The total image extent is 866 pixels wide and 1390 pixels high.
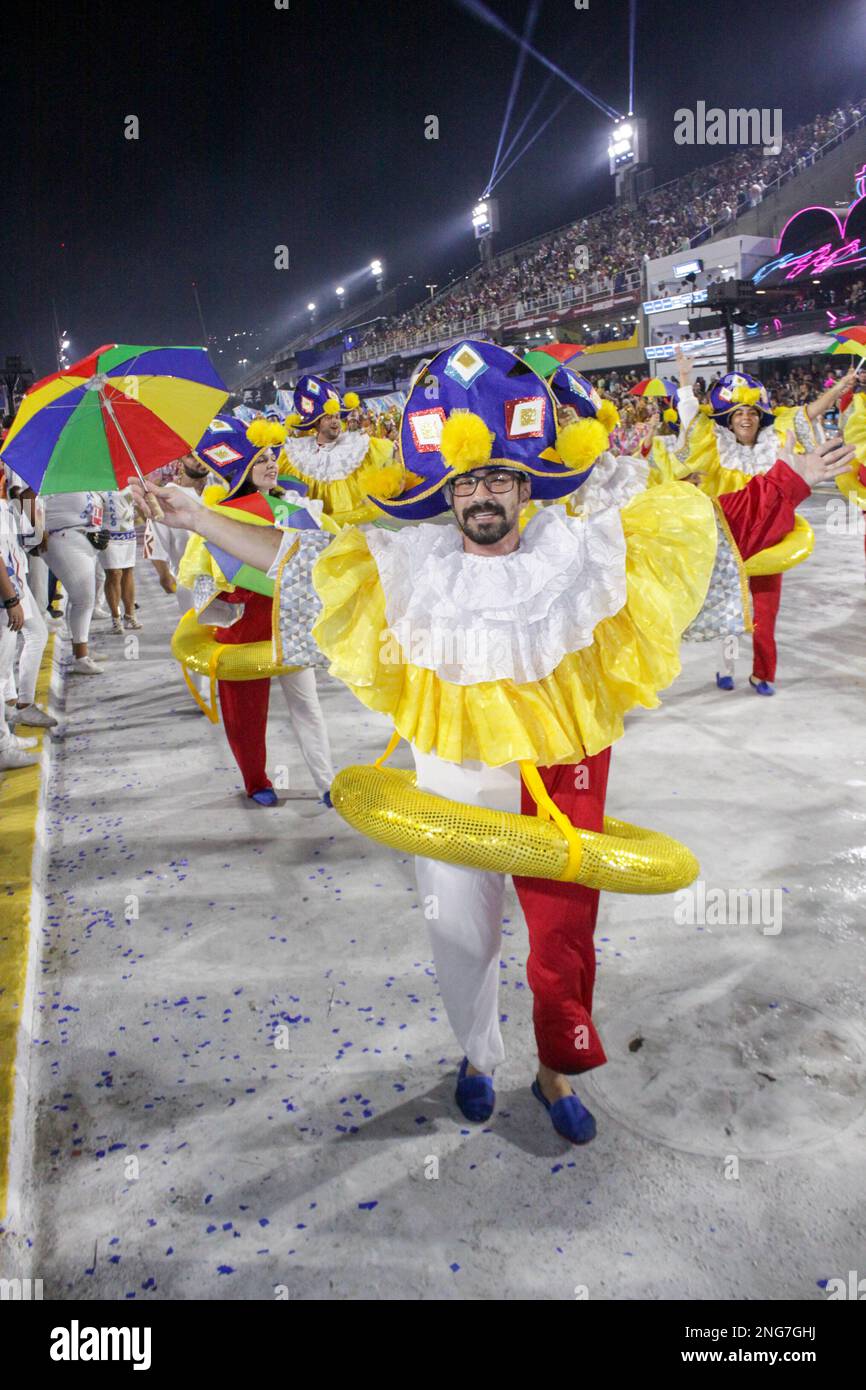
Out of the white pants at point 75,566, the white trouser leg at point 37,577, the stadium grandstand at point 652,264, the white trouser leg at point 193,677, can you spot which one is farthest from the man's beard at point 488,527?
the stadium grandstand at point 652,264

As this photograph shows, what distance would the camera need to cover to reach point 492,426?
A: 2162mm

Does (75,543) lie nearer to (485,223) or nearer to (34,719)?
(34,719)

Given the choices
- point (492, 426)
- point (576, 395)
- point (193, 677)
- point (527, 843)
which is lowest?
point (193, 677)

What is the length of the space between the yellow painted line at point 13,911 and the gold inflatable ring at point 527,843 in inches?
49.6

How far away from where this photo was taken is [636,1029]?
2766 mm

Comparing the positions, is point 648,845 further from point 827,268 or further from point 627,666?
point 827,268

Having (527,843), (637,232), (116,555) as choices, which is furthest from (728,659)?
(637,232)

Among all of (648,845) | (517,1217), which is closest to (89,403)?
(648,845)

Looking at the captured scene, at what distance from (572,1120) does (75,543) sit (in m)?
6.02

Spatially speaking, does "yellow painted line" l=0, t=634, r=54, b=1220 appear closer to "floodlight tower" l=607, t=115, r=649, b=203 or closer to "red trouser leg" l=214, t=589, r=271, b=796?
"red trouser leg" l=214, t=589, r=271, b=796

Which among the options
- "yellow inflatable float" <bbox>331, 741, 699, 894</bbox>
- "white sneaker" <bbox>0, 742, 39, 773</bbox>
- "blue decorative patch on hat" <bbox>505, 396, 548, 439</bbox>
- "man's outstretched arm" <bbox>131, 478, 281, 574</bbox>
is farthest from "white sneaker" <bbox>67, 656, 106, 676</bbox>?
"blue decorative patch on hat" <bbox>505, 396, 548, 439</bbox>

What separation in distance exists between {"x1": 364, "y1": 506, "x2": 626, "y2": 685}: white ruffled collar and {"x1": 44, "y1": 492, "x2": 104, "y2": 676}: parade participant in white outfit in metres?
5.22

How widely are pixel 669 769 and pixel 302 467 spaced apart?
377 cm
